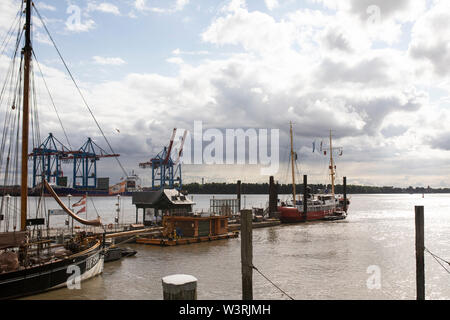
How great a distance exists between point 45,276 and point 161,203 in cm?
2727

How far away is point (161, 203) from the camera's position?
47969 millimetres

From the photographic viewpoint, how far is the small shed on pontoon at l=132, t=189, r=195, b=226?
47.7m

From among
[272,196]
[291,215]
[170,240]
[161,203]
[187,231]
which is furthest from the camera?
[272,196]

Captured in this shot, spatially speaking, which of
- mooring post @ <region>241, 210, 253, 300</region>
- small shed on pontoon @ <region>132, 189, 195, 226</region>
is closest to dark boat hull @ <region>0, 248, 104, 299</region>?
mooring post @ <region>241, 210, 253, 300</region>

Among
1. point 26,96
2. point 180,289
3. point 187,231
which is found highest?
point 26,96

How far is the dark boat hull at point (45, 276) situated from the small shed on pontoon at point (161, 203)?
22.2m

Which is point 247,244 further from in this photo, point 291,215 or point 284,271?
point 291,215

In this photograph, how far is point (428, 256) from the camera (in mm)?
35781

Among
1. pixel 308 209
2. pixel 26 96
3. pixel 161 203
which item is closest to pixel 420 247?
pixel 26 96

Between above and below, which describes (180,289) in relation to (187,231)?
above

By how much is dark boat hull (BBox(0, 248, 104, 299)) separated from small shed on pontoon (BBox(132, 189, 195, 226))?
72.8ft

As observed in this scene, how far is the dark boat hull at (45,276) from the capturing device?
61.9ft
